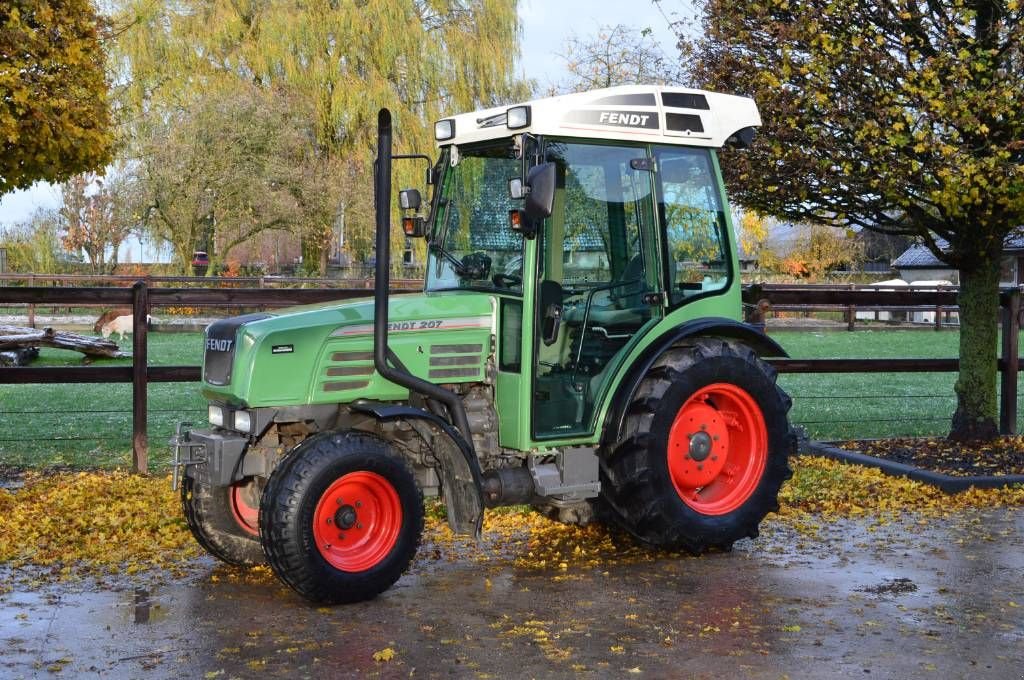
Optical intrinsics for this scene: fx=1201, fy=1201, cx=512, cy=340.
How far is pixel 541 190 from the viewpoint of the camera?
5.71 metres

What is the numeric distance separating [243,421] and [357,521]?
74 cm

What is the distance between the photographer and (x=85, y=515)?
7.41 metres

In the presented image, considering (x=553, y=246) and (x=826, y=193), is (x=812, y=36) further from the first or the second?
(x=553, y=246)

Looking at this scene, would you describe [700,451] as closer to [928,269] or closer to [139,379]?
[139,379]

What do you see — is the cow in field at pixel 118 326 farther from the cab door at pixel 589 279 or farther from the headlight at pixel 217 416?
the cab door at pixel 589 279

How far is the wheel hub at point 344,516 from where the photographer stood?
18.6 ft

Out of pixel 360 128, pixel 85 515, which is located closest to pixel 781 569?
pixel 85 515

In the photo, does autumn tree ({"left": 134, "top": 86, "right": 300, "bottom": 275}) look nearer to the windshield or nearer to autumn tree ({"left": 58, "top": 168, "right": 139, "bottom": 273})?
autumn tree ({"left": 58, "top": 168, "right": 139, "bottom": 273})

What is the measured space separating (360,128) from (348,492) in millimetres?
24491

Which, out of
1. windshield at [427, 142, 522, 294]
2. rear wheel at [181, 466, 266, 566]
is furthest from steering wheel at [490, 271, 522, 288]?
rear wheel at [181, 466, 266, 566]

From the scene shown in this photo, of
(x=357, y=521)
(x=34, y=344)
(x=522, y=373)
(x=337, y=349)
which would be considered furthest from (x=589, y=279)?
(x=34, y=344)

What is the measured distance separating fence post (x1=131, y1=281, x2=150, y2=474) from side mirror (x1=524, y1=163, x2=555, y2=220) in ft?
15.0

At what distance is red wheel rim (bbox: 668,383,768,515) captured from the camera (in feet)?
22.4

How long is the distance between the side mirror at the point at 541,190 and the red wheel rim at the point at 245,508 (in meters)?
2.16
